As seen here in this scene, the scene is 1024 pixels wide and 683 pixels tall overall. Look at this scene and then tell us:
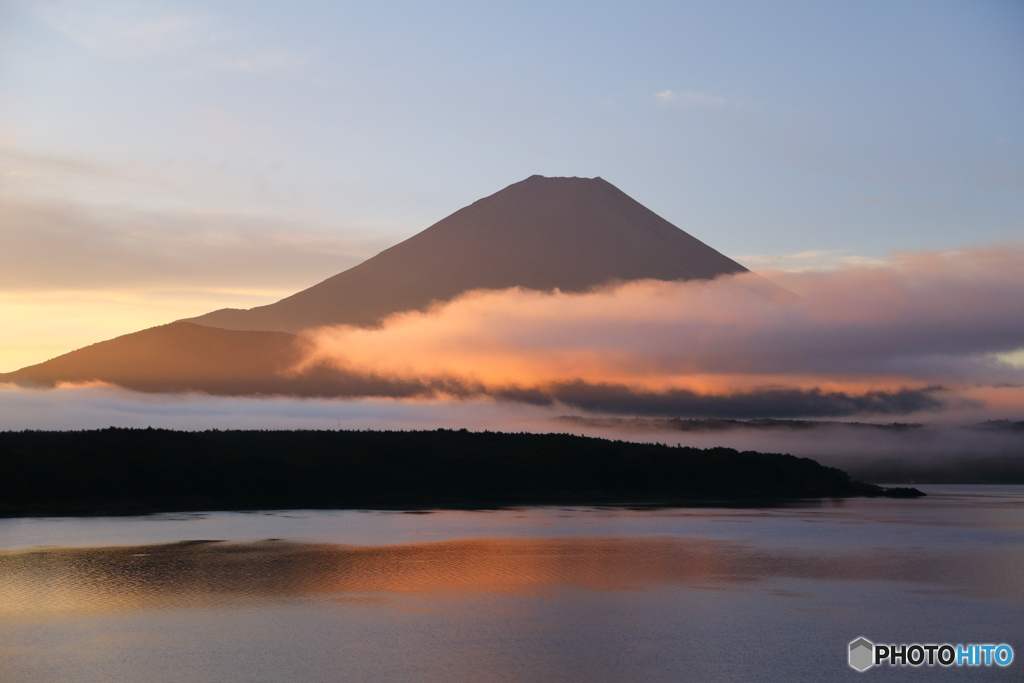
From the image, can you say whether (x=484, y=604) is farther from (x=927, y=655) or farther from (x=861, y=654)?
(x=927, y=655)

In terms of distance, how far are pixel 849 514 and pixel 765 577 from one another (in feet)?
193

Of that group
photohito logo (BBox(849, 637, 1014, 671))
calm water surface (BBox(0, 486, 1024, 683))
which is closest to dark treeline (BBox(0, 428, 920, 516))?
calm water surface (BBox(0, 486, 1024, 683))

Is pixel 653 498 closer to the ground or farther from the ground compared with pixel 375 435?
closer to the ground

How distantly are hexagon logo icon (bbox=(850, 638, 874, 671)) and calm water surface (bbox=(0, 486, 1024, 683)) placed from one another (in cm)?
40

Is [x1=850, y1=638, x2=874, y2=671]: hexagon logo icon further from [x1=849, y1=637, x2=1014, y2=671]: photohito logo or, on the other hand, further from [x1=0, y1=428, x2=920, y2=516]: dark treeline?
[x1=0, y1=428, x2=920, y2=516]: dark treeline

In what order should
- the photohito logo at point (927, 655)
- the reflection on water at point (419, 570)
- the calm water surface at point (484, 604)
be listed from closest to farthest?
1. the calm water surface at point (484, 604)
2. the photohito logo at point (927, 655)
3. the reflection on water at point (419, 570)

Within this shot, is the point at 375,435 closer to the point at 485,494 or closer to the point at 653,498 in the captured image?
the point at 485,494

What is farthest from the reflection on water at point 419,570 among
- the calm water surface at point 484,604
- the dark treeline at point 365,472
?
the dark treeline at point 365,472

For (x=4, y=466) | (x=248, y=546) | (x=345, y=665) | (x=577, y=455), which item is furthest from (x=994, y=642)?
(x=577, y=455)

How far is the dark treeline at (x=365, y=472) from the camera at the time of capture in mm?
88125

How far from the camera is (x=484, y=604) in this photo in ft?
115

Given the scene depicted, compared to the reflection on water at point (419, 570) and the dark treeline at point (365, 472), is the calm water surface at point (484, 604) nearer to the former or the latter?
the reflection on water at point (419, 570)

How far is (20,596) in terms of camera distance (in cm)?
3553

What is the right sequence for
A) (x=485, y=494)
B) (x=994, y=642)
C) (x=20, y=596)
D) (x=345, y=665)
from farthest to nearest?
(x=485, y=494)
(x=20, y=596)
(x=994, y=642)
(x=345, y=665)
